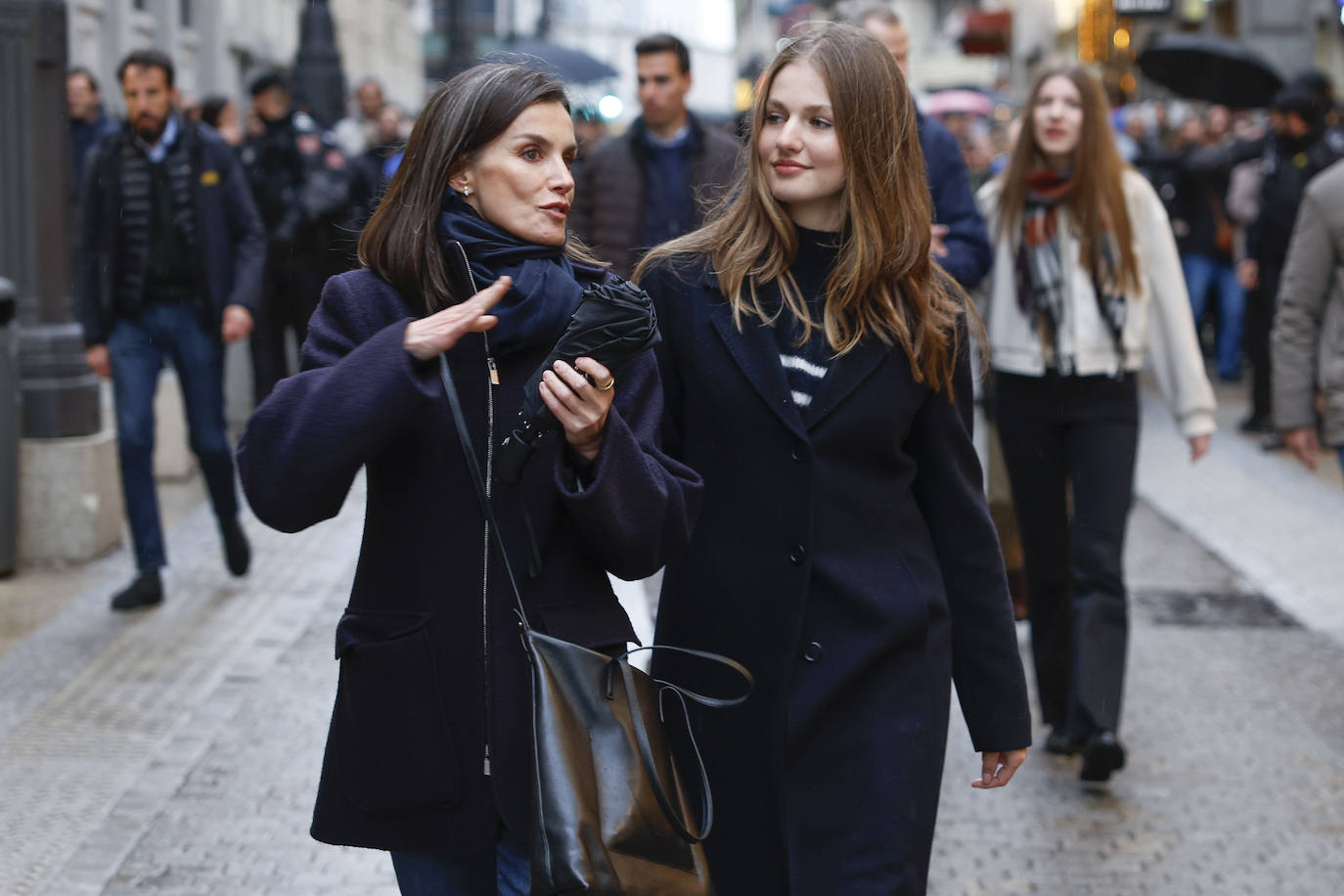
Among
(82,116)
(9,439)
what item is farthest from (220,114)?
(9,439)

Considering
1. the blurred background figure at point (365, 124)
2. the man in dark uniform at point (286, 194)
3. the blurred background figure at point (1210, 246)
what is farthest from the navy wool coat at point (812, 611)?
the blurred background figure at point (1210, 246)

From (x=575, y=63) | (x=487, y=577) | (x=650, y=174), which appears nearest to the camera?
(x=487, y=577)

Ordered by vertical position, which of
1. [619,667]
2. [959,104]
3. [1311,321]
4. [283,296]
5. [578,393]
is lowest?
[283,296]

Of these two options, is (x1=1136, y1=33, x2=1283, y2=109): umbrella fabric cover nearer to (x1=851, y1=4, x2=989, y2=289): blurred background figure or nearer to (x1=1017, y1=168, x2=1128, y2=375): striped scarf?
(x1=851, y1=4, x2=989, y2=289): blurred background figure

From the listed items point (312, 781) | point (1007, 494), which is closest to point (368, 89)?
point (1007, 494)

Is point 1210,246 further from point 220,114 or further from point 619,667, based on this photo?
point 619,667

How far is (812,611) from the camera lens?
2980 millimetres

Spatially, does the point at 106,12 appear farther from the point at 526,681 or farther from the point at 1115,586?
the point at 526,681

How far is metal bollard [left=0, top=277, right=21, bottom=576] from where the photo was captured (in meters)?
7.47

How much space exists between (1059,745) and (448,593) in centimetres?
332

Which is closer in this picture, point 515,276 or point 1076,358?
point 515,276

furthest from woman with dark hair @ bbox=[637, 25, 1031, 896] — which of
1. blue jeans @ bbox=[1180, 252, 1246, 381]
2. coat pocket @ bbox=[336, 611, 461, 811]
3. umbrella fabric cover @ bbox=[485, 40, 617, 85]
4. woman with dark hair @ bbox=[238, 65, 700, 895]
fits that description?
umbrella fabric cover @ bbox=[485, 40, 617, 85]

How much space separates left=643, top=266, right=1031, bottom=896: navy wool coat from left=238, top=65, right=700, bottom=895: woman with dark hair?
398 millimetres

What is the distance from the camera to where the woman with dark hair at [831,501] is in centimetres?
296
